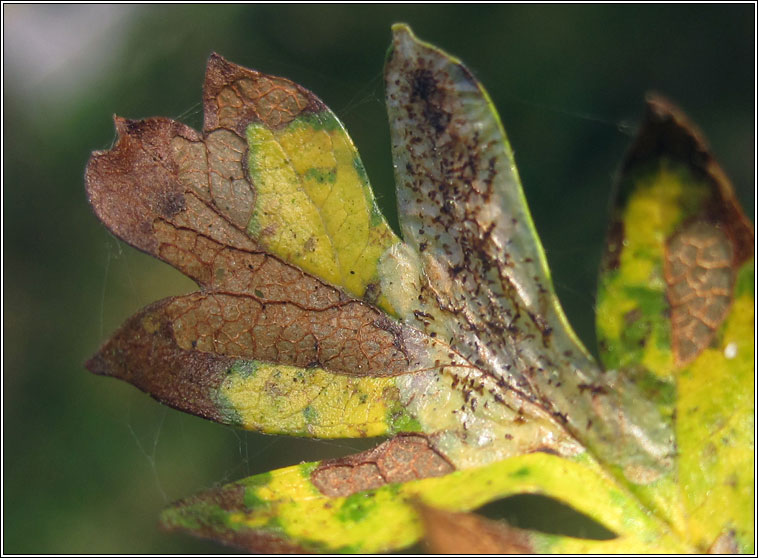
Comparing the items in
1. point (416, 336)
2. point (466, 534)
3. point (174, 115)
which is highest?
point (174, 115)

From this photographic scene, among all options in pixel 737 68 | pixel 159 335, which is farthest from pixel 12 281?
pixel 737 68

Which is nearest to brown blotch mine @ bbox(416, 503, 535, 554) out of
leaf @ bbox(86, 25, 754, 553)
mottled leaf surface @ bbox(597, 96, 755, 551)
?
leaf @ bbox(86, 25, 754, 553)

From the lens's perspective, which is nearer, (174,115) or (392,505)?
(392,505)

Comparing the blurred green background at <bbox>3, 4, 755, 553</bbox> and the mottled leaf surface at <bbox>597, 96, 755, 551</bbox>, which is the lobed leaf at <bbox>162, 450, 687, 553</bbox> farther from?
the blurred green background at <bbox>3, 4, 755, 553</bbox>

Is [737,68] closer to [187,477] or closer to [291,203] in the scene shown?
[291,203]

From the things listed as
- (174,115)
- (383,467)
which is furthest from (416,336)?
(174,115)

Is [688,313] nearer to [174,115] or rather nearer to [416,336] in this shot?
[416,336]
